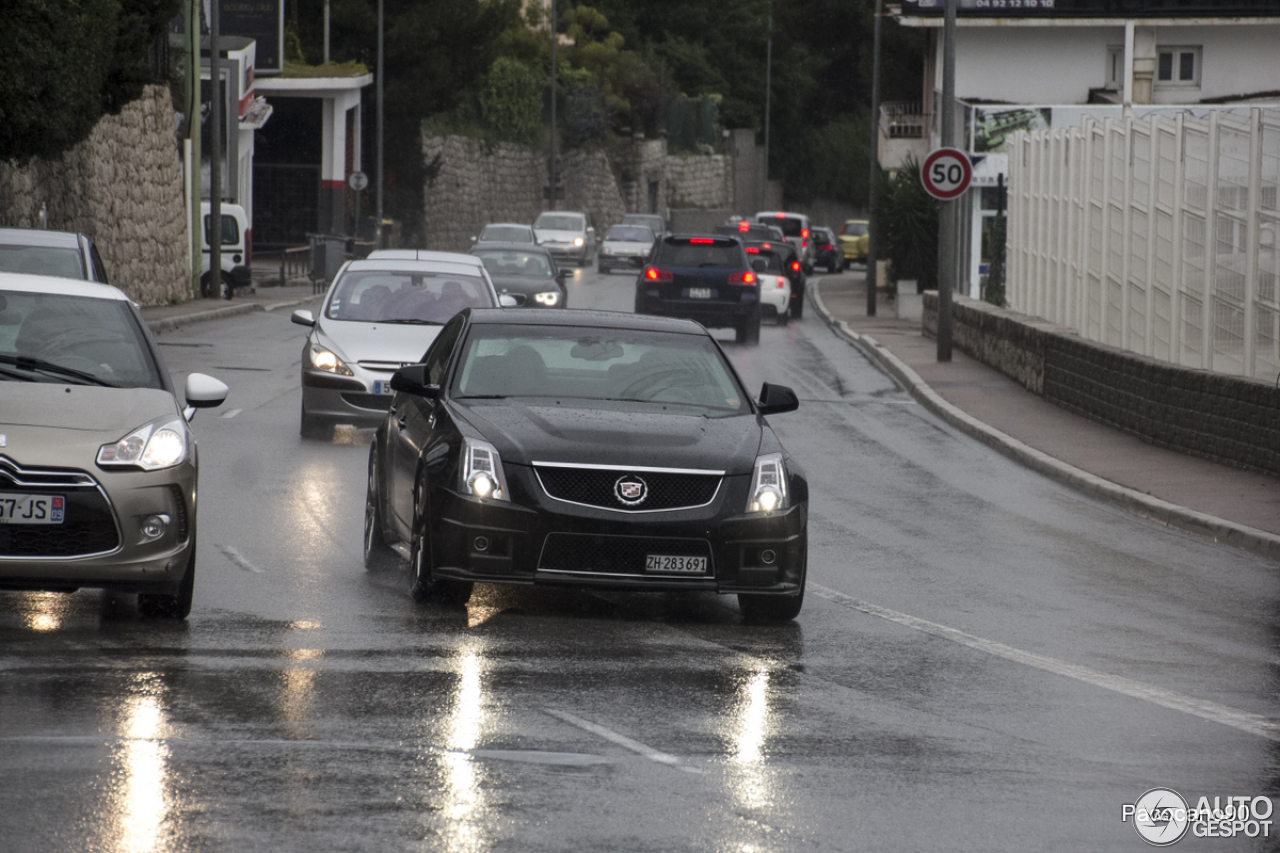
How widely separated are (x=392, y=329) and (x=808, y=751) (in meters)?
11.9

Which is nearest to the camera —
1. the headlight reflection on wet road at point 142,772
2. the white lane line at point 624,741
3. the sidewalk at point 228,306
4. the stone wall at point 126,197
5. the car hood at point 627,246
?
the headlight reflection on wet road at point 142,772

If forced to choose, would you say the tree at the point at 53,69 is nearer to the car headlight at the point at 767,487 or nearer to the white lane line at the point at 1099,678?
the white lane line at the point at 1099,678


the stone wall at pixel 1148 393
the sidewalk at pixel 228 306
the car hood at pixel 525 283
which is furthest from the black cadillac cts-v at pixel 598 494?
the sidewalk at pixel 228 306

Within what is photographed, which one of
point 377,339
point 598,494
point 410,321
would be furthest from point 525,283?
point 598,494

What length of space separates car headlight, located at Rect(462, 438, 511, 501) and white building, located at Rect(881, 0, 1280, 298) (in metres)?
47.4

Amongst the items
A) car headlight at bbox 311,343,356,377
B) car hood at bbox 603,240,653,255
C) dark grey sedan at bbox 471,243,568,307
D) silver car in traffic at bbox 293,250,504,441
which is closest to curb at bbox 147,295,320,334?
dark grey sedan at bbox 471,243,568,307

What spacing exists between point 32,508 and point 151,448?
60 cm

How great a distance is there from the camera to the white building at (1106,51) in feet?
182

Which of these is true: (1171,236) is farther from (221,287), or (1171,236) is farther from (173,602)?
(221,287)

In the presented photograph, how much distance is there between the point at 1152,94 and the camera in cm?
5612

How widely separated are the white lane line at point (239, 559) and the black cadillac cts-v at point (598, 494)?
93cm

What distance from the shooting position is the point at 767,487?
30.2 ft

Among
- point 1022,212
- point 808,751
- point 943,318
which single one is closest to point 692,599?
point 808,751

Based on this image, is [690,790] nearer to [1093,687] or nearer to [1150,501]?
[1093,687]
